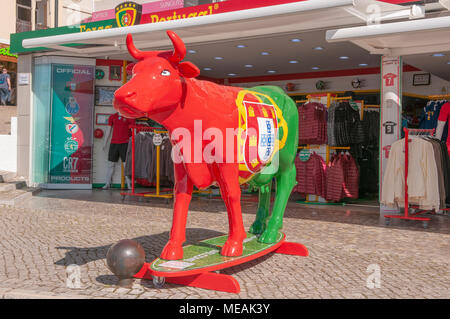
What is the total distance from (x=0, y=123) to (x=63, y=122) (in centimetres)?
508

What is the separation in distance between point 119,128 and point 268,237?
704 cm

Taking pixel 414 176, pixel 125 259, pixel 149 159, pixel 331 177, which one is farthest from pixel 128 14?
pixel 125 259

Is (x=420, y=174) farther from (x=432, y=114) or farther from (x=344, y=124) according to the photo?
(x=344, y=124)

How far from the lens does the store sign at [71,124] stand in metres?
11.1

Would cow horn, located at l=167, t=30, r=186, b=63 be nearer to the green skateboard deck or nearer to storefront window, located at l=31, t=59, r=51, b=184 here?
the green skateboard deck

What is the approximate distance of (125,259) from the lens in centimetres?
353

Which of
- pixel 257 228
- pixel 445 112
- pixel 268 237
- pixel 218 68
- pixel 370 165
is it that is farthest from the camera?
pixel 218 68

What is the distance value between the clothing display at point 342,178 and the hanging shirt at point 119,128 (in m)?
4.60

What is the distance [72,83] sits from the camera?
11.1 meters

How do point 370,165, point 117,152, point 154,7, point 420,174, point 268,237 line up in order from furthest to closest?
point 154,7
point 117,152
point 370,165
point 420,174
point 268,237

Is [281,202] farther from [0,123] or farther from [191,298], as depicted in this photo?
[0,123]

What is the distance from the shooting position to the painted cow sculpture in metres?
3.41

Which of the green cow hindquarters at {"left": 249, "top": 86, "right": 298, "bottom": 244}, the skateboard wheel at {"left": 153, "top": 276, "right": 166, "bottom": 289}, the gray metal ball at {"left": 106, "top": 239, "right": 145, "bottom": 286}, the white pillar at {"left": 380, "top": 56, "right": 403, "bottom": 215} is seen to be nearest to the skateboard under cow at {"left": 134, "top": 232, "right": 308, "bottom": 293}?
the skateboard wheel at {"left": 153, "top": 276, "right": 166, "bottom": 289}

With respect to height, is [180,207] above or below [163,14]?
below
